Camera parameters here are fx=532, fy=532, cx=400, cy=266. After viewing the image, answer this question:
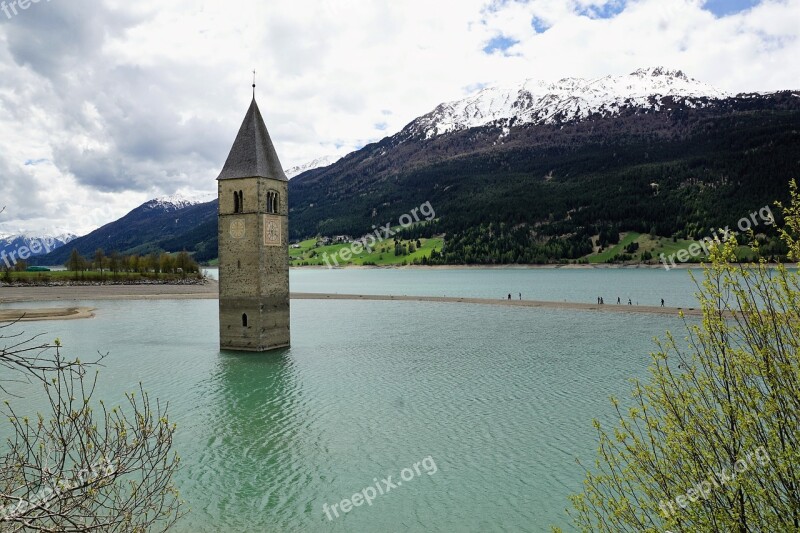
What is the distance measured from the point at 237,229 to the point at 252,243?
1.81m

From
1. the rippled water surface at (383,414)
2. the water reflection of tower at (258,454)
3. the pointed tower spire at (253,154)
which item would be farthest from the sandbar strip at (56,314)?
the water reflection of tower at (258,454)

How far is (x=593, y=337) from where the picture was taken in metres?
51.8

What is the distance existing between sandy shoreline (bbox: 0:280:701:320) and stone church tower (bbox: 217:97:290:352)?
38.9 m

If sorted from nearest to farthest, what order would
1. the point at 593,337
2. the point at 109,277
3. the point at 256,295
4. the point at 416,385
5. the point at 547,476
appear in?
1. the point at 547,476
2. the point at 416,385
3. the point at 256,295
4. the point at 593,337
5. the point at 109,277

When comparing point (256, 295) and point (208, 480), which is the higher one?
point (256, 295)

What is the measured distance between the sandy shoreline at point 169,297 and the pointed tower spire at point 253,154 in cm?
4116

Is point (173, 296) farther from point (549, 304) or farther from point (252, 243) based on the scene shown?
point (549, 304)

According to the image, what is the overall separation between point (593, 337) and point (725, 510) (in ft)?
150

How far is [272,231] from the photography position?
140 ft

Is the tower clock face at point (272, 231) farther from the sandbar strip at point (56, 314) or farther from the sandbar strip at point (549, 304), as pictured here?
the sandbar strip at point (549, 304)

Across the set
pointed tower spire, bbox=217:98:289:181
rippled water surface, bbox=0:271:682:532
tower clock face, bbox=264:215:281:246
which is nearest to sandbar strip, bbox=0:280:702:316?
rippled water surface, bbox=0:271:682:532

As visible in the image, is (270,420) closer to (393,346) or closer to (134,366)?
(134,366)

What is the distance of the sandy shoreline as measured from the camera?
72938mm

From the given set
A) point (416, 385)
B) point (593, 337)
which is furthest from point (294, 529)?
point (593, 337)
